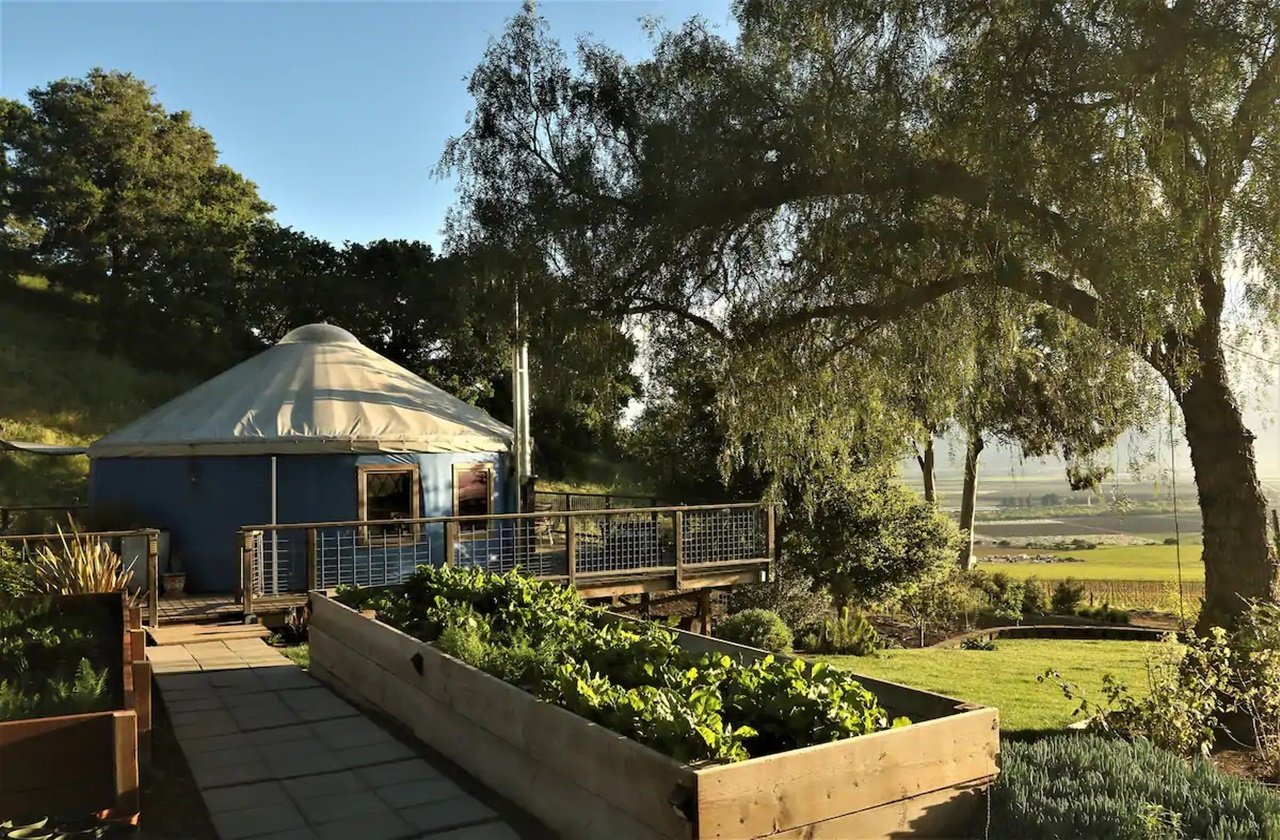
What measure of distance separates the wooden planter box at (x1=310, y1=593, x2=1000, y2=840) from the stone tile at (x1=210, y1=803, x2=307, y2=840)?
832mm

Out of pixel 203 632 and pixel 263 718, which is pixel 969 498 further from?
pixel 263 718

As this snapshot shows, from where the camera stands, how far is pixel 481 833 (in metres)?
3.68

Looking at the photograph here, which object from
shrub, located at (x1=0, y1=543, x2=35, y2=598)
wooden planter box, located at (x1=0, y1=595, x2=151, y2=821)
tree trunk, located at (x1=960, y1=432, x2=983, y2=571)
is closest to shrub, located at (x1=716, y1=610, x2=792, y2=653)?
shrub, located at (x1=0, y1=543, x2=35, y2=598)

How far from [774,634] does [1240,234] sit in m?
7.17

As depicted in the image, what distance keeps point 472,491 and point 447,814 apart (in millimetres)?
7768

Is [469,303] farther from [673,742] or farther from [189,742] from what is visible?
[673,742]

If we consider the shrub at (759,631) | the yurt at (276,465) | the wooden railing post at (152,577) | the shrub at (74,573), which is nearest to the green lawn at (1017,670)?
the shrub at (759,631)

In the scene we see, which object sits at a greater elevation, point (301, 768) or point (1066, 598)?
point (301, 768)

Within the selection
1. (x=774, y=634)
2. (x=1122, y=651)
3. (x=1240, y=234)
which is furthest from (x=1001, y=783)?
(x=1122, y=651)

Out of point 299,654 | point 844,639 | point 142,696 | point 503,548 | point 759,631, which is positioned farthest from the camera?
point 844,639

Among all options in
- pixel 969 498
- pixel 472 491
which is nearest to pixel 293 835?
pixel 472 491

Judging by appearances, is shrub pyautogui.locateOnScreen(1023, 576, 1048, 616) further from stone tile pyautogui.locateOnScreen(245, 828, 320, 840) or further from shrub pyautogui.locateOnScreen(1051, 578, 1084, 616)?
stone tile pyautogui.locateOnScreen(245, 828, 320, 840)

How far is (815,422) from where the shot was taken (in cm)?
Answer: 830

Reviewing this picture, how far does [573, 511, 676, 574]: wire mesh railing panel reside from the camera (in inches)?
412
